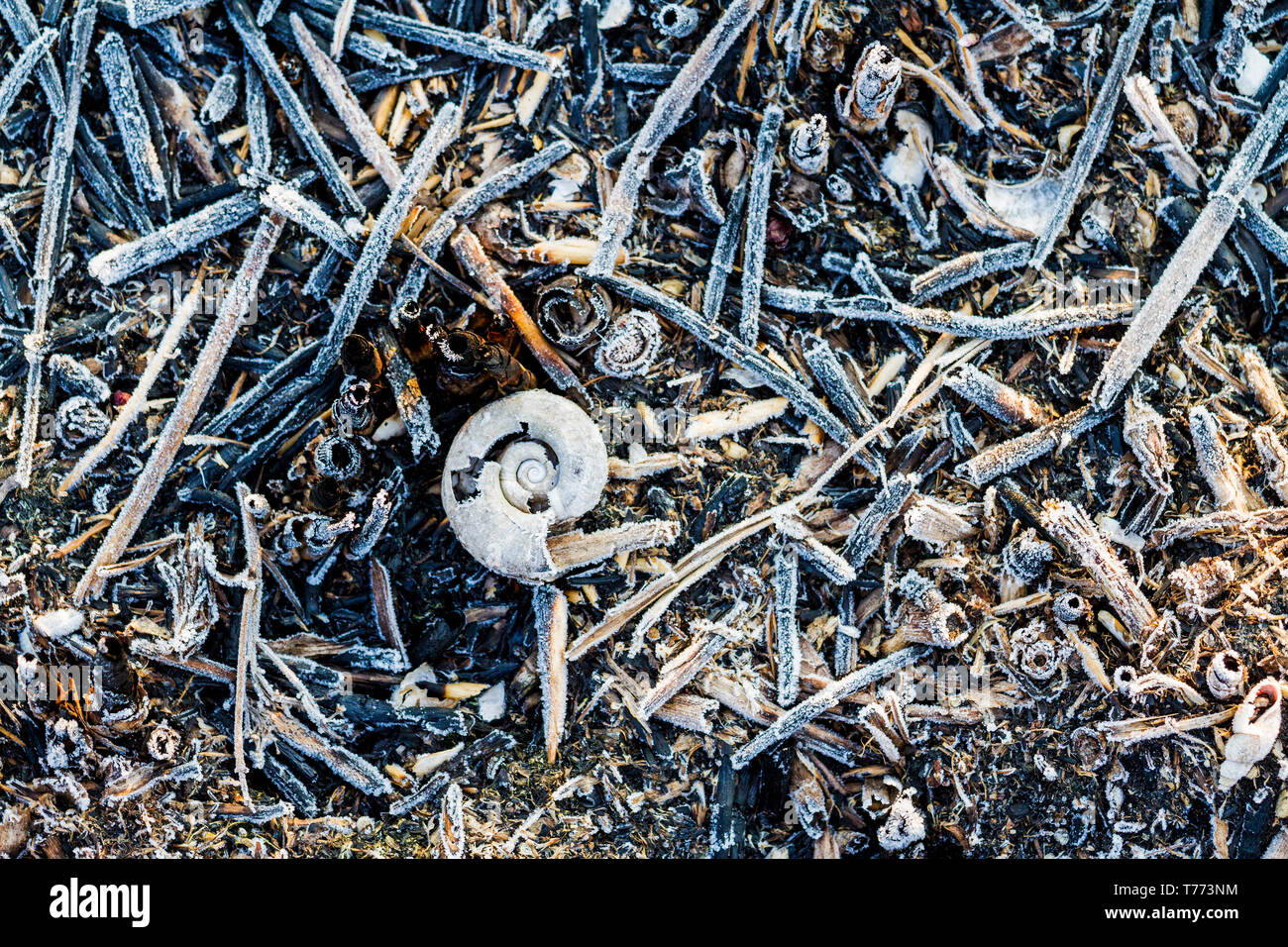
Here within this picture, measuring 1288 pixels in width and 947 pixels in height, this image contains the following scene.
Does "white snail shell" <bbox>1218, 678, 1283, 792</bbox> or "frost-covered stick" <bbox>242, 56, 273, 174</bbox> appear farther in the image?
"frost-covered stick" <bbox>242, 56, 273, 174</bbox>

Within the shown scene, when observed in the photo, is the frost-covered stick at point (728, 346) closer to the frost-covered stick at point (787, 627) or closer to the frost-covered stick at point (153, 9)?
the frost-covered stick at point (787, 627)

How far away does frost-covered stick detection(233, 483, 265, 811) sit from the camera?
1.74 metres

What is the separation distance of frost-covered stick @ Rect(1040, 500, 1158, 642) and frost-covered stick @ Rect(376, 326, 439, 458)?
1.17 metres

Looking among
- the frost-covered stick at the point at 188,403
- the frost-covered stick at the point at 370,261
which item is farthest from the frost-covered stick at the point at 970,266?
the frost-covered stick at the point at 188,403

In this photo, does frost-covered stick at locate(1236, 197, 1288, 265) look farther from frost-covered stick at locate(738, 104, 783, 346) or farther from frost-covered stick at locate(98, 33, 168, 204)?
frost-covered stick at locate(98, 33, 168, 204)

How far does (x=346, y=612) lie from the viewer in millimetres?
1793

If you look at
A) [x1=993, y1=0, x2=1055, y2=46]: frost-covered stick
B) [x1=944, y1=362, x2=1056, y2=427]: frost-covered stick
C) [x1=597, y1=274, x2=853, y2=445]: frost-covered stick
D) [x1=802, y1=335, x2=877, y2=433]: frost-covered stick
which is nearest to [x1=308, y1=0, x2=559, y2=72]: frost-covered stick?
[x1=597, y1=274, x2=853, y2=445]: frost-covered stick

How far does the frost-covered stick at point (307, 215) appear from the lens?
1.75 m

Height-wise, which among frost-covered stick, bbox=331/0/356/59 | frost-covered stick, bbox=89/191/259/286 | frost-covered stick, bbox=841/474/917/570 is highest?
frost-covered stick, bbox=331/0/356/59

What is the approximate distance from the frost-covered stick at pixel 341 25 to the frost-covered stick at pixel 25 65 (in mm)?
524

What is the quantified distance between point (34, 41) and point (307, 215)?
2.03ft
